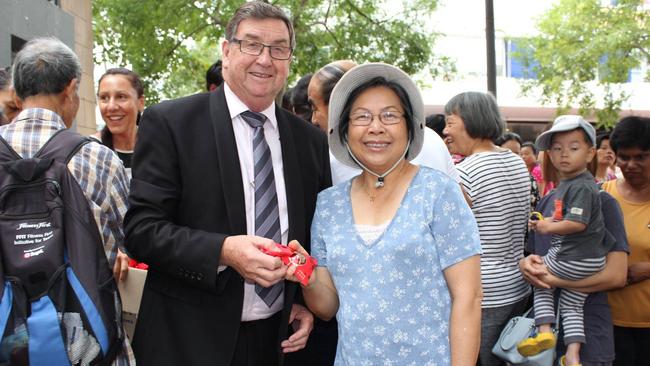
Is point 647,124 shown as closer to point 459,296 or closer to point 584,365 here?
point 584,365

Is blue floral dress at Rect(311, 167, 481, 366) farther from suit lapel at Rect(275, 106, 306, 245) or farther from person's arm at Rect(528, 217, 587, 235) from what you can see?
person's arm at Rect(528, 217, 587, 235)

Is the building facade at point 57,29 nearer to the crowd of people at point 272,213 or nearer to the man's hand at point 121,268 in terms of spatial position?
the man's hand at point 121,268

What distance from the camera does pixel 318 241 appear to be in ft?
10.0

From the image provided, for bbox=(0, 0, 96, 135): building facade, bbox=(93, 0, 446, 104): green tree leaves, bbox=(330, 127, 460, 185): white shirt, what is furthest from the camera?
bbox=(93, 0, 446, 104): green tree leaves

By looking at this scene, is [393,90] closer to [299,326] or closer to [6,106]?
[299,326]

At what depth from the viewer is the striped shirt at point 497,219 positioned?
4609 millimetres

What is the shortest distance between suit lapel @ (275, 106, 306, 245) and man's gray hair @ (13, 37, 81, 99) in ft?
3.26

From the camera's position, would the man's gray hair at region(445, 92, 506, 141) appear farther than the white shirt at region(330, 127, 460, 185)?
Yes

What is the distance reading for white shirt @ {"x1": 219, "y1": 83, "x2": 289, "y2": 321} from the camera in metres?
3.03

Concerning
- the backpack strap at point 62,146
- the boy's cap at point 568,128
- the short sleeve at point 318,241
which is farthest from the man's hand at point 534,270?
the backpack strap at point 62,146

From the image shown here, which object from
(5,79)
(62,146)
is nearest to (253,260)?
(62,146)

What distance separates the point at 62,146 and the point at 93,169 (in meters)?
0.16

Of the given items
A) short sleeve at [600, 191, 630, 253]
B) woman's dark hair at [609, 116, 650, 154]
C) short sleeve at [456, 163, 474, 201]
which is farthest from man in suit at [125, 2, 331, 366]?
woman's dark hair at [609, 116, 650, 154]

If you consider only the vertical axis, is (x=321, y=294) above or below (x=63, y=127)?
below
